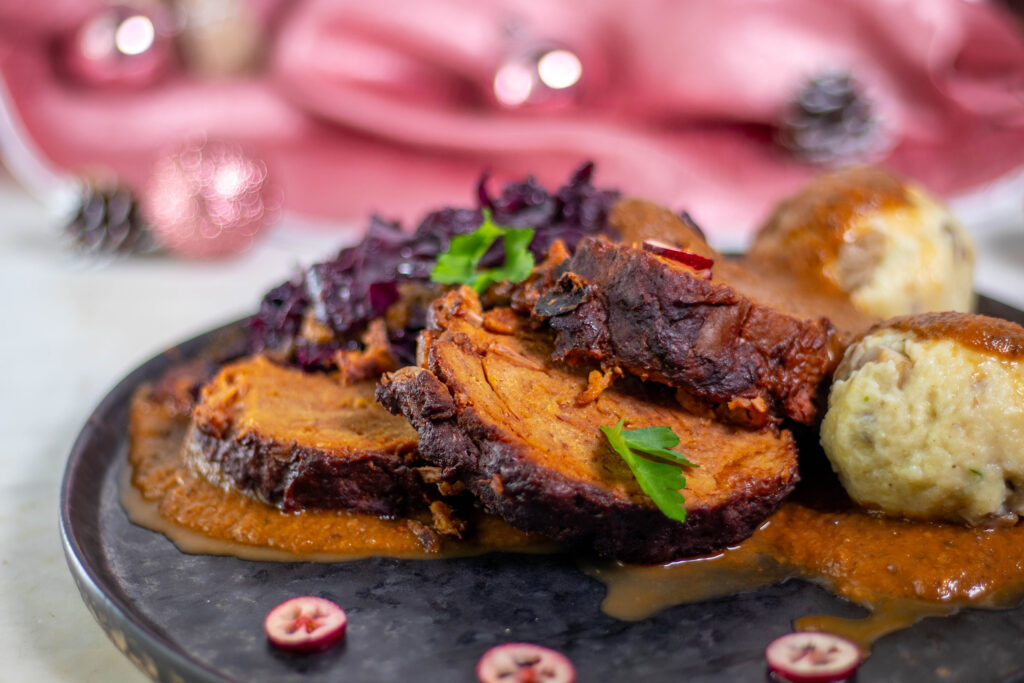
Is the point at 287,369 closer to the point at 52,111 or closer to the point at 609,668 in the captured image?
the point at 609,668

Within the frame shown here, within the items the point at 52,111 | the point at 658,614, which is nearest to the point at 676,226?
the point at 658,614

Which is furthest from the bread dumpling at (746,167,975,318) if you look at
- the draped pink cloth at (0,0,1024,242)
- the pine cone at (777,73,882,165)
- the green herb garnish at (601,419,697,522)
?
the pine cone at (777,73,882,165)

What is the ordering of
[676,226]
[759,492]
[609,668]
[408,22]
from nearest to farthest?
1. [609,668]
2. [759,492]
3. [676,226]
4. [408,22]

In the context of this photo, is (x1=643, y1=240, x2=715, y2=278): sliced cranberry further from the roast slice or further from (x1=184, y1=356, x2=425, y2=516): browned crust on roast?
(x1=184, y1=356, x2=425, y2=516): browned crust on roast

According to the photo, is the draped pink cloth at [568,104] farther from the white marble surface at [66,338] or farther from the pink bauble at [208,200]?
the pink bauble at [208,200]

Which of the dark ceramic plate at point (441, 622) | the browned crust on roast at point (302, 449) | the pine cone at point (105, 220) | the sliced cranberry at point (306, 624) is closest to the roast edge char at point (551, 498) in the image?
the dark ceramic plate at point (441, 622)

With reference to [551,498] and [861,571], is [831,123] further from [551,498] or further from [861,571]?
[551,498]

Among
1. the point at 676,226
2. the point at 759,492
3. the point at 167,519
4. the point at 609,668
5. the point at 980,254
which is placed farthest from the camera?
the point at 980,254
